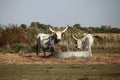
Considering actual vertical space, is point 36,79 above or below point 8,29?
below

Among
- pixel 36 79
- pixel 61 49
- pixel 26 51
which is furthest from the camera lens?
pixel 26 51

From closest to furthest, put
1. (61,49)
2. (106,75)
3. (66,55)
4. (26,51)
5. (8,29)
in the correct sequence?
1. (106,75)
2. (66,55)
3. (61,49)
4. (26,51)
5. (8,29)

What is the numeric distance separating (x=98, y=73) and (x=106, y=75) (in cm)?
89

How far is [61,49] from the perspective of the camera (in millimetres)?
30438

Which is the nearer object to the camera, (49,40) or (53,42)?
(53,42)

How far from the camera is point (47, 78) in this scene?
16.3 metres

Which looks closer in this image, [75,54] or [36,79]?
[36,79]

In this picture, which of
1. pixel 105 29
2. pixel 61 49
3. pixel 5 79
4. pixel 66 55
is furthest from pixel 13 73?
pixel 105 29

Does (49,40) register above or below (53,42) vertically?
above

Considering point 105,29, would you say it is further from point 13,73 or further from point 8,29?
point 13,73

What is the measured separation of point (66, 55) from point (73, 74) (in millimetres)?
10309

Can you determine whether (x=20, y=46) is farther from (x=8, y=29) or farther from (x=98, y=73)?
(x=98, y=73)

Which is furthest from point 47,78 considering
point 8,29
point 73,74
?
point 8,29

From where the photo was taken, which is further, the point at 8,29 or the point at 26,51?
the point at 8,29
